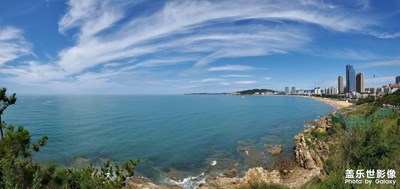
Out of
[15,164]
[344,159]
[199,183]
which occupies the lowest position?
[199,183]

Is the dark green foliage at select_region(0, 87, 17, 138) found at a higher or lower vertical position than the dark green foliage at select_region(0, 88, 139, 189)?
higher

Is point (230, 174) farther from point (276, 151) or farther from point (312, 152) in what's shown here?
point (276, 151)

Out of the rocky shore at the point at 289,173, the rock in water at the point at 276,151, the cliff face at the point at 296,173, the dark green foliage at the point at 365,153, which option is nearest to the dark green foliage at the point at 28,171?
the dark green foliage at the point at 365,153

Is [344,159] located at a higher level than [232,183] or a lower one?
higher

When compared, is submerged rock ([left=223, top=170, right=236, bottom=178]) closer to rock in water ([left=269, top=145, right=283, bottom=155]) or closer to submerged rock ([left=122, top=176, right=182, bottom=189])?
submerged rock ([left=122, top=176, right=182, bottom=189])

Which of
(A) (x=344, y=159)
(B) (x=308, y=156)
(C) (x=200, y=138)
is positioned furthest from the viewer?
(C) (x=200, y=138)

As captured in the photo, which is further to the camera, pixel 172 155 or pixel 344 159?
pixel 172 155

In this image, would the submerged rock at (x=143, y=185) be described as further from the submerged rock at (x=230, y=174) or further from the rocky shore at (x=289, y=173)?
the submerged rock at (x=230, y=174)

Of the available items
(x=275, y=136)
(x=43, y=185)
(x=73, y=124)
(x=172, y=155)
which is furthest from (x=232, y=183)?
(x=73, y=124)

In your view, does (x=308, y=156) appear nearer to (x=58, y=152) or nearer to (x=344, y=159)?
(x=344, y=159)

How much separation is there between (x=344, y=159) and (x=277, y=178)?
26.2ft

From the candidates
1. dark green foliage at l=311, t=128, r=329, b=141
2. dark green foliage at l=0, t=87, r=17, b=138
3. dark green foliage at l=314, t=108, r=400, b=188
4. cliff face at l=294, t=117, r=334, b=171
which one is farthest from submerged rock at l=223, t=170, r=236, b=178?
dark green foliage at l=0, t=87, r=17, b=138

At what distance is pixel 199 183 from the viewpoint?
1046 inches

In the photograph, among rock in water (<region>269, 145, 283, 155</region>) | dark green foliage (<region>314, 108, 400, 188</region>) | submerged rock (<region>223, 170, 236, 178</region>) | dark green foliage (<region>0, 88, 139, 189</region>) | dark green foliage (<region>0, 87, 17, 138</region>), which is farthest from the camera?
rock in water (<region>269, 145, 283, 155</region>)
